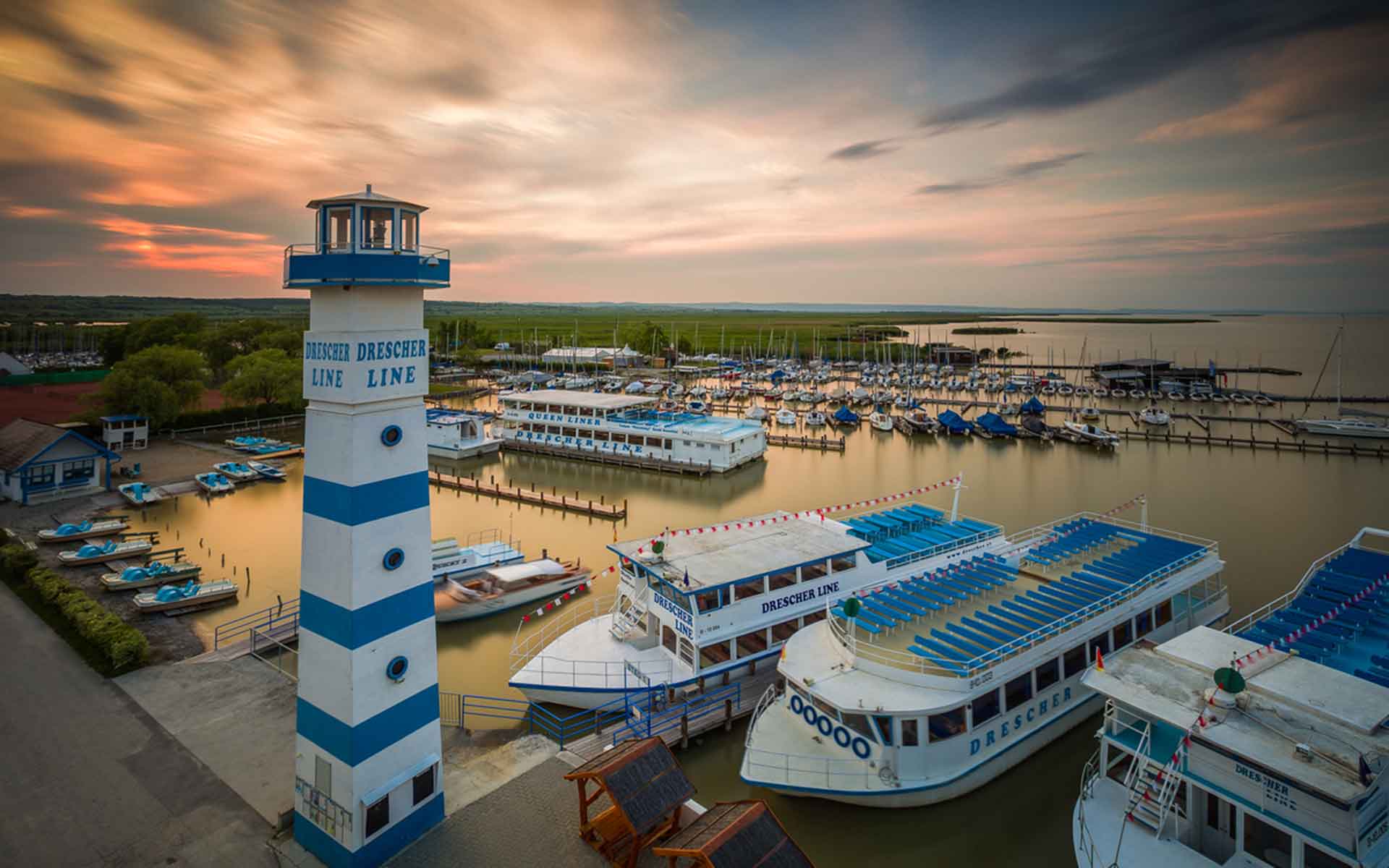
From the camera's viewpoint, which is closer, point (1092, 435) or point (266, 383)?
point (1092, 435)

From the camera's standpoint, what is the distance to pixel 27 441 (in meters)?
28.5

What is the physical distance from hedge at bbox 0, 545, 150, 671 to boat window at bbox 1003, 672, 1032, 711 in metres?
17.9

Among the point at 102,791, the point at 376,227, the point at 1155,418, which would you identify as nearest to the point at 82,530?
the point at 102,791

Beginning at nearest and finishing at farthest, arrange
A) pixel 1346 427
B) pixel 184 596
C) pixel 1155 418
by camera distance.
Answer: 1. pixel 184 596
2. pixel 1346 427
3. pixel 1155 418

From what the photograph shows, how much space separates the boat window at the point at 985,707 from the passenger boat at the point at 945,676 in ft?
0.10

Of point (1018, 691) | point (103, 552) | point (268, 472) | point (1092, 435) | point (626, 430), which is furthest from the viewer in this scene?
point (1092, 435)

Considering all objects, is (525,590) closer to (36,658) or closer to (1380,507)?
(36,658)

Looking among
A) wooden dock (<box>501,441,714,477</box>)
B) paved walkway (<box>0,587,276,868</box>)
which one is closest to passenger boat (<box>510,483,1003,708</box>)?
paved walkway (<box>0,587,276,868</box>)

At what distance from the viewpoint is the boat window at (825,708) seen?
1179 cm

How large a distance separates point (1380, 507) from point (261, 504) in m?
50.9

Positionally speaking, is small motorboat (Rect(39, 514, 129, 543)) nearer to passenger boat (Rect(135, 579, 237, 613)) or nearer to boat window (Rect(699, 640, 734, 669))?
passenger boat (Rect(135, 579, 237, 613))

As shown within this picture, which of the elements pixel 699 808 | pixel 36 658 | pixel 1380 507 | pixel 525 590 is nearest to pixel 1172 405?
pixel 1380 507

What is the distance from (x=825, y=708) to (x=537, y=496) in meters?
23.6

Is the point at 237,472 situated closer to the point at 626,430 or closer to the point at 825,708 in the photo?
the point at 626,430
